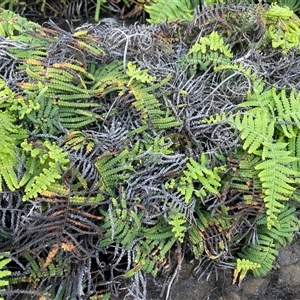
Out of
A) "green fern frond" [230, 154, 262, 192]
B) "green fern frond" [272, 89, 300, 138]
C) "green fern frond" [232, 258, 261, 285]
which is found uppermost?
"green fern frond" [272, 89, 300, 138]

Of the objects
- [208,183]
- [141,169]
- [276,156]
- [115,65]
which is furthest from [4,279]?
[276,156]

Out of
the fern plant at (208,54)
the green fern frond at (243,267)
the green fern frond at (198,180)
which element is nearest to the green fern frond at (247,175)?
the green fern frond at (198,180)

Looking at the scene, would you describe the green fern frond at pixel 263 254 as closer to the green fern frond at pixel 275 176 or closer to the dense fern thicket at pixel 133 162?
the dense fern thicket at pixel 133 162

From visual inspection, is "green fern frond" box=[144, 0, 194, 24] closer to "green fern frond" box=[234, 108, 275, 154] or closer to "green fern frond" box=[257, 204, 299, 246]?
"green fern frond" box=[234, 108, 275, 154]

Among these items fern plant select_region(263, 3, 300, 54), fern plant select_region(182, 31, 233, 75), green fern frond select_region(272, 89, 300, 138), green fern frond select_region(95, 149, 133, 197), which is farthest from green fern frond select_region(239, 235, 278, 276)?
fern plant select_region(263, 3, 300, 54)

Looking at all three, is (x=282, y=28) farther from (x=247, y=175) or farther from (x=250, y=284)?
(x=250, y=284)

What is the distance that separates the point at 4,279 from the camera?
2.59 metres

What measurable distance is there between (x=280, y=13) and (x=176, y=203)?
5.78ft

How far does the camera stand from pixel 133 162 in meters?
2.89

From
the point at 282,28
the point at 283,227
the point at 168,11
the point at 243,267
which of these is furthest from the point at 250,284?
the point at 168,11

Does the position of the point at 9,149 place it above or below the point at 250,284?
above

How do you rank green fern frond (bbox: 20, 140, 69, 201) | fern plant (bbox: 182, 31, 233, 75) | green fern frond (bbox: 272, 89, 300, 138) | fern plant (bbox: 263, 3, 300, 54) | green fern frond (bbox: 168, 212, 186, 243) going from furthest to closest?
fern plant (bbox: 263, 3, 300, 54) → fern plant (bbox: 182, 31, 233, 75) → green fern frond (bbox: 272, 89, 300, 138) → green fern frond (bbox: 168, 212, 186, 243) → green fern frond (bbox: 20, 140, 69, 201)

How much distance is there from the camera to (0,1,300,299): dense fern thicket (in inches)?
104

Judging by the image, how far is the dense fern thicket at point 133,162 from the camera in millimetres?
2635
